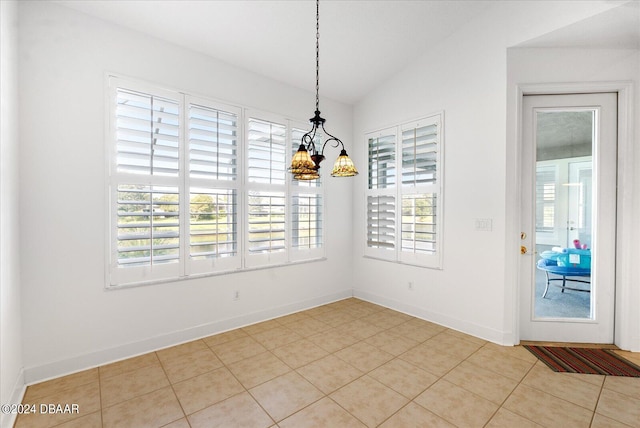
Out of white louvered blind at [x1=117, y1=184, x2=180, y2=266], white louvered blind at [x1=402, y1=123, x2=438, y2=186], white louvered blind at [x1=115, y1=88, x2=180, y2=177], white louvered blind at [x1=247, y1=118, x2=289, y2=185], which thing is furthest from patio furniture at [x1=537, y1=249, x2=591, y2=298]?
white louvered blind at [x1=115, y1=88, x2=180, y2=177]

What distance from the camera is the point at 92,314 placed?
2646 millimetres

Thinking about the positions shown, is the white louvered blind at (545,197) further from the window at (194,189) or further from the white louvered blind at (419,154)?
the window at (194,189)

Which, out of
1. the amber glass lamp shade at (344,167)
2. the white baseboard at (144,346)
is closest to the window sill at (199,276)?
the white baseboard at (144,346)

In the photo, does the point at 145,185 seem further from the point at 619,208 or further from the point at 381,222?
the point at 619,208

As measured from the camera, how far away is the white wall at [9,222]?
76.8 inches

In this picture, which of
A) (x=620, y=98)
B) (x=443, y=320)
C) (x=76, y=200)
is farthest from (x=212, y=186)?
(x=620, y=98)

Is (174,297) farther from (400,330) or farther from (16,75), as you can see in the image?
(400,330)

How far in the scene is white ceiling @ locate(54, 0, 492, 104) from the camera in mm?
2688

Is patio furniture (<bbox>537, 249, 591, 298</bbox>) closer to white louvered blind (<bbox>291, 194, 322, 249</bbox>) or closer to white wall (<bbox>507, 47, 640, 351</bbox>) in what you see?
white wall (<bbox>507, 47, 640, 351</bbox>)

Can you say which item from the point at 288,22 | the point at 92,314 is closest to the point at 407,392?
the point at 92,314

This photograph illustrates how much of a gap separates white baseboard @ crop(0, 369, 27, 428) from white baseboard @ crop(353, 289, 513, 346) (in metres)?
3.76

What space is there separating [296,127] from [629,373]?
4149 millimetres

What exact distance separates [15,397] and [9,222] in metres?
1.24

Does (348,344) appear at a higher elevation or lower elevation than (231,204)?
lower
